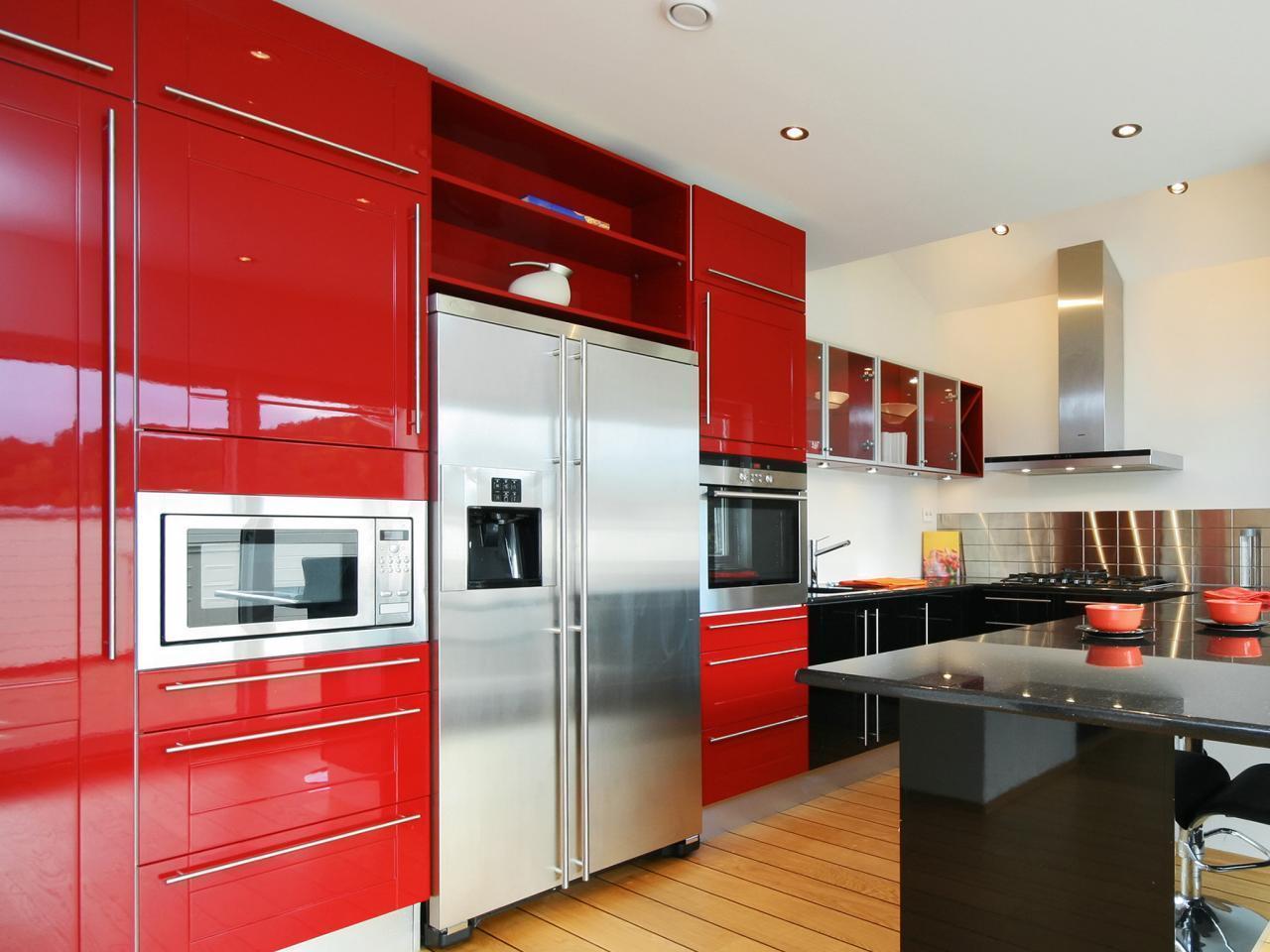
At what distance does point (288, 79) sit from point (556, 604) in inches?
61.9

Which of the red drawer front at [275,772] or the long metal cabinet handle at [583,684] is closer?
the red drawer front at [275,772]

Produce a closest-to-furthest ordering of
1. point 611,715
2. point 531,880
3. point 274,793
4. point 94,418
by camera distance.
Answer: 1. point 94,418
2. point 274,793
3. point 531,880
4. point 611,715

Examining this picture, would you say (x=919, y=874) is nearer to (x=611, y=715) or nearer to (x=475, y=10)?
(x=611, y=715)

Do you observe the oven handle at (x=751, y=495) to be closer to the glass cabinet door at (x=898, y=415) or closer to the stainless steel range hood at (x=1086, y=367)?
the glass cabinet door at (x=898, y=415)

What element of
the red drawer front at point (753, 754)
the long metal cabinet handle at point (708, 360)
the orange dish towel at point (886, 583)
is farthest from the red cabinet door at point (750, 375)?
the orange dish towel at point (886, 583)

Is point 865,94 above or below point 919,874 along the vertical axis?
above

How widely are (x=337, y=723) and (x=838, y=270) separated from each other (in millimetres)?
3940

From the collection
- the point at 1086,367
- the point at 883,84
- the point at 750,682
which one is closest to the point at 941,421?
the point at 1086,367

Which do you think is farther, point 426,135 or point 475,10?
point 426,135

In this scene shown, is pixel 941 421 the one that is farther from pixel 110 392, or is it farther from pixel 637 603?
pixel 110 392

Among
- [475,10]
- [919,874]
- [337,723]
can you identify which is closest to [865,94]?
[475,10]

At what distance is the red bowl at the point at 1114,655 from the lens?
67.7 inches

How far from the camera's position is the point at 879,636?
4.20 meters

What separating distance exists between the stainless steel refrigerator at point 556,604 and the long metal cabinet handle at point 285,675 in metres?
0.14
